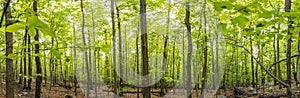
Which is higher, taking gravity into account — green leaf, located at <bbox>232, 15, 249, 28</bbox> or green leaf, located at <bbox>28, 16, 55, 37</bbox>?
green leaf, located at <bbox>232, 15, 249, 28</bbox>

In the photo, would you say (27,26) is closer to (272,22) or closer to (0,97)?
(272,22)

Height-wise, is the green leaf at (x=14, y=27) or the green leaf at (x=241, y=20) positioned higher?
the green leaf at (x=241, y=20)

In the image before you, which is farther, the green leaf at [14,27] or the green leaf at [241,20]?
the green leaf at [241,20]

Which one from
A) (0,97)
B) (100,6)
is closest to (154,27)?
(100,6)

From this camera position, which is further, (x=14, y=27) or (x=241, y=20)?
(x=241, y=20)

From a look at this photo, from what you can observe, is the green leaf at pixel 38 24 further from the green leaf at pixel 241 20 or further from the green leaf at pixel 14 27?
the green leaf at pixel 241 20

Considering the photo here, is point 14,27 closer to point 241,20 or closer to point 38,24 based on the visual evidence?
point 38,24

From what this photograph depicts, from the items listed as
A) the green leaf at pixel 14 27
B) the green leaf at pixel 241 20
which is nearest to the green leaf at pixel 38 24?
the green leaf at pixel 14 27

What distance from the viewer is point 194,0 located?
11.8 m

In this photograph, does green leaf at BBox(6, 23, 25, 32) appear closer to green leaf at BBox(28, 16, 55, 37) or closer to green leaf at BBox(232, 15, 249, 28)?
green leaf at BBox(28, 16, 55, 37)

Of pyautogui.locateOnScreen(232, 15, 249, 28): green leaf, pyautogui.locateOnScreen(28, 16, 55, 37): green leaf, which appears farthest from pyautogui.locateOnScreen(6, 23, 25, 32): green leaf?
pyautogui.locateOnScreen(232, 15, 249, 28): green leaf

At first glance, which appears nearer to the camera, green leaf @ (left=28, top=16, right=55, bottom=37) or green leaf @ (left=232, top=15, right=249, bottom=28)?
green leaf @ (left=28, top=16, right=55, bottom=37)

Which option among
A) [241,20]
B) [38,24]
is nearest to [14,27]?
[38,24]

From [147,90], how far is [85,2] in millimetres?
10333
